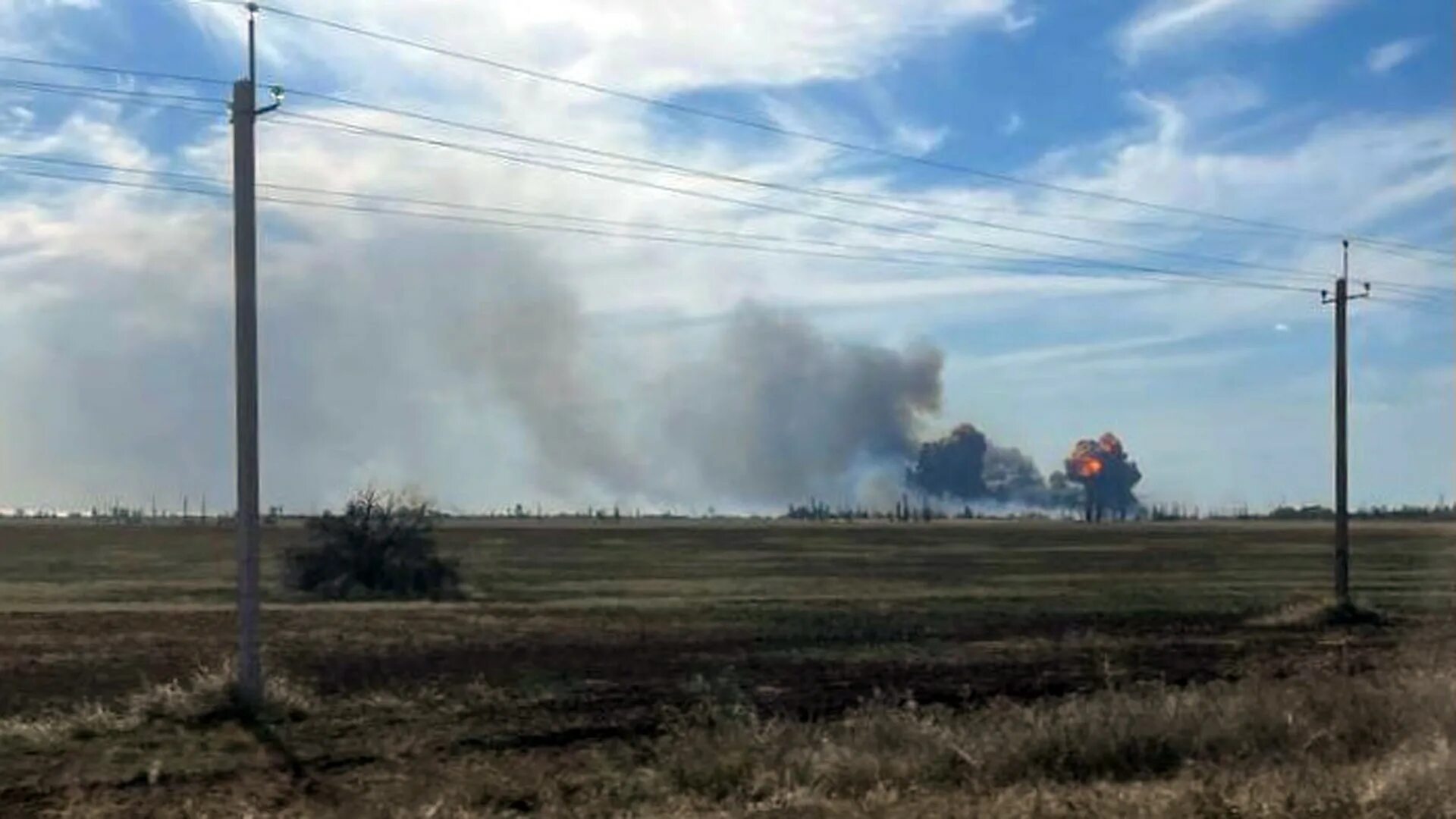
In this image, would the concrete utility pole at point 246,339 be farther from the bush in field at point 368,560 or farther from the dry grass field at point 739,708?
the bush in field at point 368,560

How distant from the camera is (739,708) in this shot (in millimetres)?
20359

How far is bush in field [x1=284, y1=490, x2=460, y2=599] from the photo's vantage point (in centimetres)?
6512

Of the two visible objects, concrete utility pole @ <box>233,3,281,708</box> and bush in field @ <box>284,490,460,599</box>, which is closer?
concrete utility pole @ <box>233,3,281,708</box>

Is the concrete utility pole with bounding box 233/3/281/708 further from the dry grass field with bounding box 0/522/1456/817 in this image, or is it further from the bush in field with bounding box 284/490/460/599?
the bush in field with bounding box 284/490/460/599

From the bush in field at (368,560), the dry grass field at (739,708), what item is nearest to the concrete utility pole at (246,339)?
the dry grass field at (739,708)

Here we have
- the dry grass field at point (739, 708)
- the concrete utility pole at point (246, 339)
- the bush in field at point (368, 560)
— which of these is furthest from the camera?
the bush in field at point (368, 560)

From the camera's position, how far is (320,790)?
16641mm

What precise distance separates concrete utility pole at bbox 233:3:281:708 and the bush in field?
3977 cm

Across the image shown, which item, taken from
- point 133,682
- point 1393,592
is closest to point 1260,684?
point 133,682

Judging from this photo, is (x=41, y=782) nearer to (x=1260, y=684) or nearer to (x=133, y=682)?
(x=133, y=682)

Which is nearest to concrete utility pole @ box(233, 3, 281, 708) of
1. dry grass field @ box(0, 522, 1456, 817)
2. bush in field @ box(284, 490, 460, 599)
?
dry grass field @ box(0, 522, 1456, 817)

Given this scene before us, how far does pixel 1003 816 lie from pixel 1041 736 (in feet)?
12.1

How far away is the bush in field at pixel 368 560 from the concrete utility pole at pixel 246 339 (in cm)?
3977

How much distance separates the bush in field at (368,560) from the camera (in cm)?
6512
